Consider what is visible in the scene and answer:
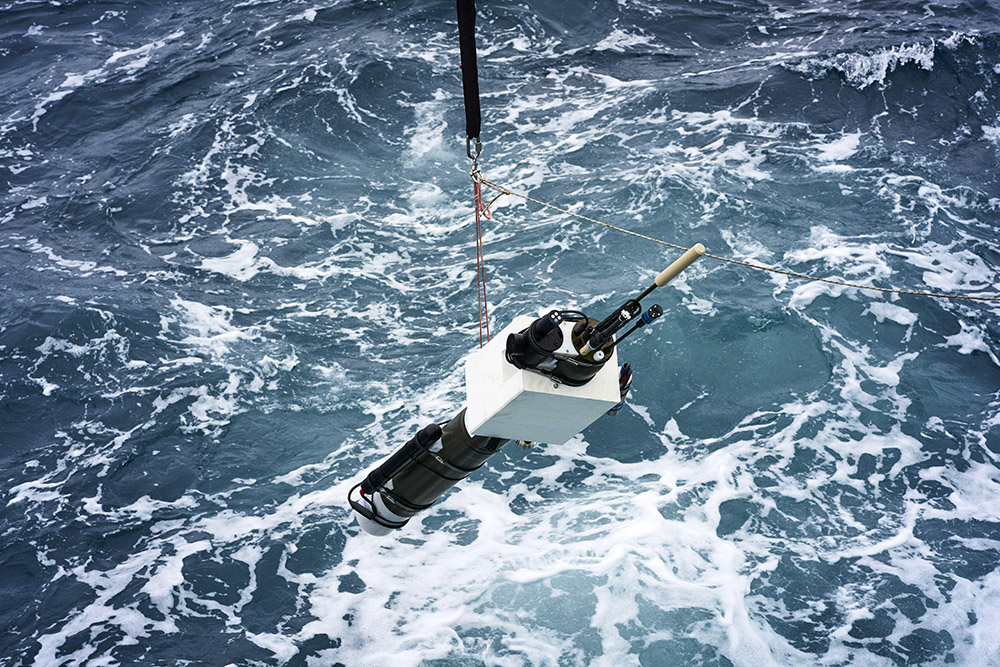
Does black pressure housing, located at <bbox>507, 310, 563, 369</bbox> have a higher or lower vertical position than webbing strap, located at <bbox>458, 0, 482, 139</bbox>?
lower

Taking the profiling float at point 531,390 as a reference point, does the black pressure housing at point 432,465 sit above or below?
below

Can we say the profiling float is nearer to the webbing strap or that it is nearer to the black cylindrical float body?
the black cylindrical float body

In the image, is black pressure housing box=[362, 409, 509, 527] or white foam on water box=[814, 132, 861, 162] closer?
black pressure housing box=[362, 409, 509, 527]

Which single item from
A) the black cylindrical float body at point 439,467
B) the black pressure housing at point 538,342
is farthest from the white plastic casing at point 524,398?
the black cylindrical float body at point 439,467

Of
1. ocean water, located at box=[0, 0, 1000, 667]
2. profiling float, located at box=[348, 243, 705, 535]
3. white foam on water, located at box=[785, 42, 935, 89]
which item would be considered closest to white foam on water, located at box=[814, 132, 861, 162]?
ocean water, located at box=[0, 0, 1000, 667]

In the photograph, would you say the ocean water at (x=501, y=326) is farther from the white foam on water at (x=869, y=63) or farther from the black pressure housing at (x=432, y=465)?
the black pressure housing at (x=432, y=465)

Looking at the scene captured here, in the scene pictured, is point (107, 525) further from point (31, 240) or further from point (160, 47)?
point (160, 47)
